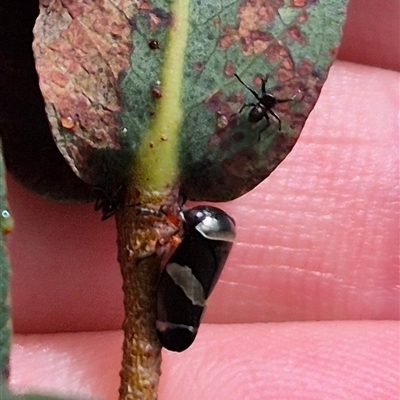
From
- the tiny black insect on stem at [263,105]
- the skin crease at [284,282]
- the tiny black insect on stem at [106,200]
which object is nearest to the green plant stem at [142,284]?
the tiny black insect on stem at [106,200]

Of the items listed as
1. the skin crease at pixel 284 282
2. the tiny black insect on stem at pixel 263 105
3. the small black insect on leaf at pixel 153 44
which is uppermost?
the small black insect on leaf at pixel 153 44

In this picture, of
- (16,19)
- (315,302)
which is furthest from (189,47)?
(315,302)

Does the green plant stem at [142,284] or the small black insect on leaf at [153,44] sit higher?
the small black insect on leaf at [153,44]

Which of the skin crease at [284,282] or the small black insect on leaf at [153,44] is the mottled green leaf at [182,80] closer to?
the small black insect on leaf at [153,44]

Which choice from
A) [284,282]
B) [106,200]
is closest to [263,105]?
[106,200]

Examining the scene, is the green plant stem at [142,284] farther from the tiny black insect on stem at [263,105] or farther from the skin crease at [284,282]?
the skin crease at [284,282]

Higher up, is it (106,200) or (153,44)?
(153,44)

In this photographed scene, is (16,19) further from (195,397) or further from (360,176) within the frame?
(360,176)

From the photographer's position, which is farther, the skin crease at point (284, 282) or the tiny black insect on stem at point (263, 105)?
the skin crease at point (284, 282)

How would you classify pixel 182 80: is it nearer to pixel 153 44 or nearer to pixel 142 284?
pixel 153 44
